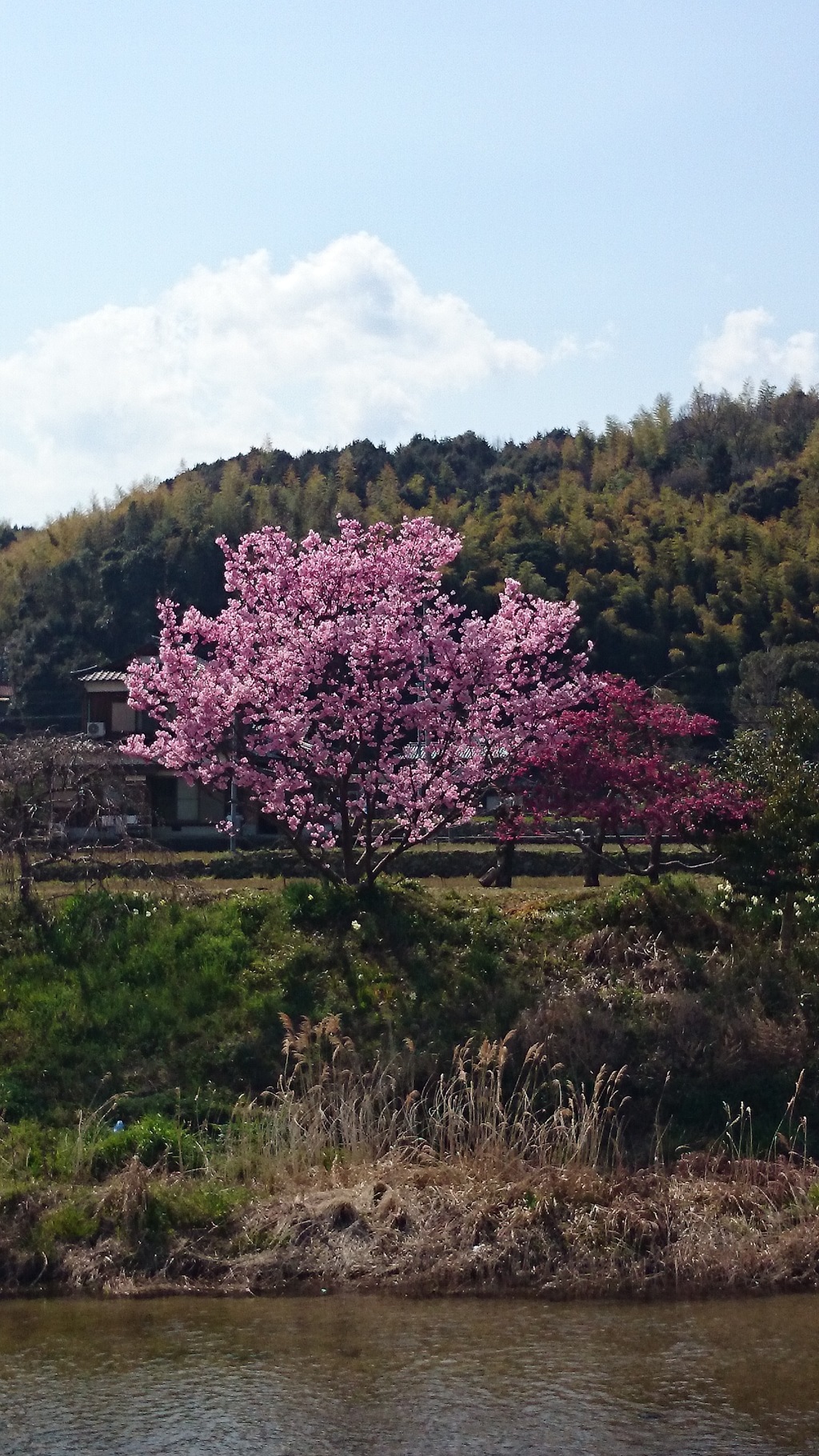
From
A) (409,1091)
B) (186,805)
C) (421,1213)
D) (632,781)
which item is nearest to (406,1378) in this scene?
(421,1213)

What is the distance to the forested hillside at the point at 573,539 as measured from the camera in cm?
6412

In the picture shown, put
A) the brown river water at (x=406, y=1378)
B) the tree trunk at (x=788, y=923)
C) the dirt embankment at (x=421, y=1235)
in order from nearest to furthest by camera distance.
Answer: the brown river water at (x=406, y=1378) → the dirt embankment at (x=421, y=1235) → the tree trunk at (x=788, y=923)

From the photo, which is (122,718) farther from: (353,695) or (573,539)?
(353,695)

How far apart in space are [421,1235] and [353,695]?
8179 mm

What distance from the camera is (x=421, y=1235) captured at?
12.3m

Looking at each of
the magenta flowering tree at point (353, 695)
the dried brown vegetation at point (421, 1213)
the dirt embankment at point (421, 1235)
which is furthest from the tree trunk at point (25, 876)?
the dirt embankment at point (421, 1235)

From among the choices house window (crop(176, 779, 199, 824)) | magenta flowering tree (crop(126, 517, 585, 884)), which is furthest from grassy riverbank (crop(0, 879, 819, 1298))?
house window (crop(176, 779, 199, 824))

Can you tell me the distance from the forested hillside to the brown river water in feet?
134

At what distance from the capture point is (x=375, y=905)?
18281mm

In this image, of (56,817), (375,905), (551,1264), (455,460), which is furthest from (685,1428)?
(455,460)

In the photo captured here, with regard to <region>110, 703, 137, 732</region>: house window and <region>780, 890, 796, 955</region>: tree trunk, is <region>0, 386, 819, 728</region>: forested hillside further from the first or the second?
<region>780, 890, 796, 955</region>: tree trunk

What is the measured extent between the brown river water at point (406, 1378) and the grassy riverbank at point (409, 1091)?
57cm

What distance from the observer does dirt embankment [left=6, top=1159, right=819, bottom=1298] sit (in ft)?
39.8

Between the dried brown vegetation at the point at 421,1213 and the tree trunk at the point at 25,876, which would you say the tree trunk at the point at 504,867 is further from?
the dried brown vegetation at the point at 421,1213
